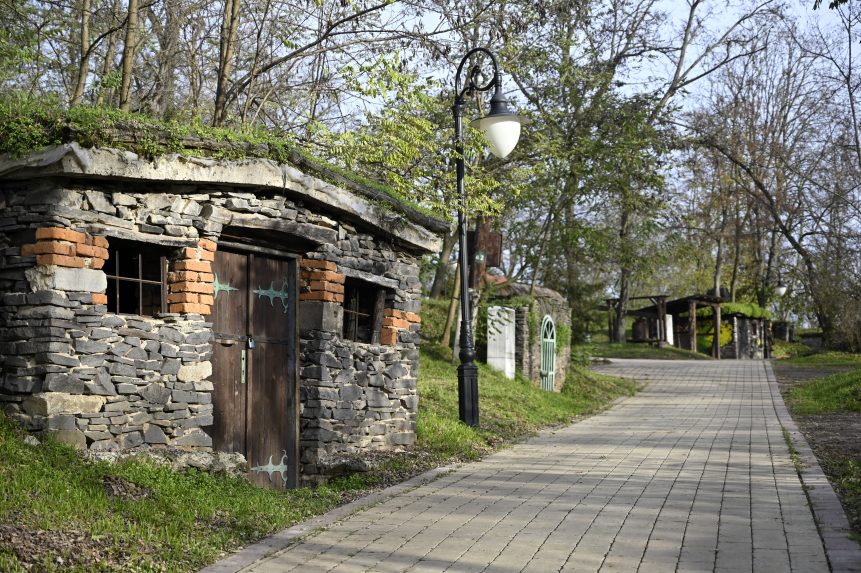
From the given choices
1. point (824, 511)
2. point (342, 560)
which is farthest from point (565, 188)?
point (342, 560)

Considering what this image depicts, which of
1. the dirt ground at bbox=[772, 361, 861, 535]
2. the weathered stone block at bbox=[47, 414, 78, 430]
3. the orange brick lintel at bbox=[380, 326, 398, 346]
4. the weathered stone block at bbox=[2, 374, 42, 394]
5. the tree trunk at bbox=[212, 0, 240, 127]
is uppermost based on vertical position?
the tree trunk at bbox=[212, 0, 240, 127]

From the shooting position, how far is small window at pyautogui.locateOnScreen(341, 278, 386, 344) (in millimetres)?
10406

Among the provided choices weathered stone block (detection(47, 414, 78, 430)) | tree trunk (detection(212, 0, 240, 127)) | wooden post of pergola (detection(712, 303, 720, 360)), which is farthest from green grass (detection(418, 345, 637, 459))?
A: wooden post of pergola (detection(712, 303, 720, 360))

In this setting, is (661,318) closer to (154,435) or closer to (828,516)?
(828,516)

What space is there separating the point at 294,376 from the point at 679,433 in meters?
6.78

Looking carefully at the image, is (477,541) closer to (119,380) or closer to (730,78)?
(119,380)

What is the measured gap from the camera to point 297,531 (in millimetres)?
6742

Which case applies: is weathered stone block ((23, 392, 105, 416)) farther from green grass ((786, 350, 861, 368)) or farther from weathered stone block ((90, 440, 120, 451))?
green grass ((786, 350, 861, 368))

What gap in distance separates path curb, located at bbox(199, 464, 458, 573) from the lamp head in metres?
4.45

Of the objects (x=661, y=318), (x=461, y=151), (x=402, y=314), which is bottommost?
(x=402, y=314)

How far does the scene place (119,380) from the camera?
7.40 m

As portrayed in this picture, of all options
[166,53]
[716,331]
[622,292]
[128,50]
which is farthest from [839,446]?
[622,292]

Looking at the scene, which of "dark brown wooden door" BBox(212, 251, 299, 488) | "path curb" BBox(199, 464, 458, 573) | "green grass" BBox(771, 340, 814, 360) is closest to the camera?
"path curb" BBox(199, 464, 458, 573)

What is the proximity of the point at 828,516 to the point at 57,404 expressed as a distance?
5928 millimetres
